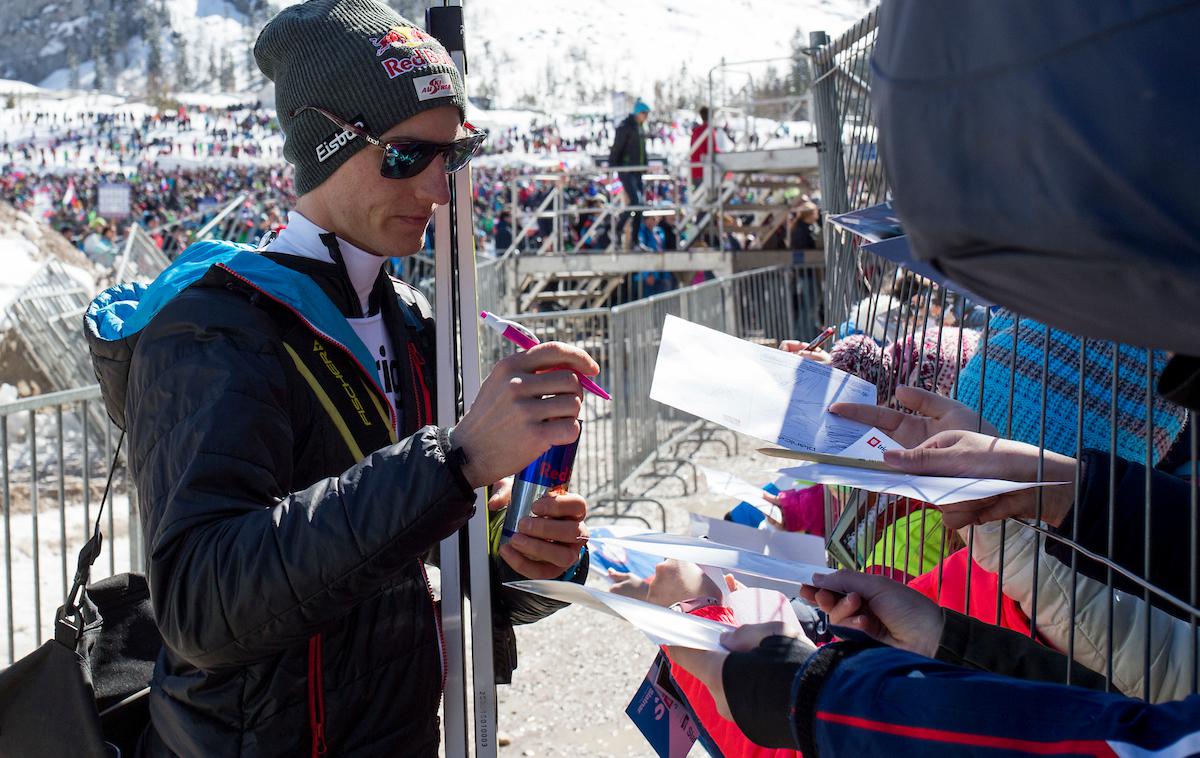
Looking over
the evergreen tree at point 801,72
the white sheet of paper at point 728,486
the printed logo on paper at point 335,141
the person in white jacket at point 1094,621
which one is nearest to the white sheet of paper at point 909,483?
the person in white jacket at point 1094,621

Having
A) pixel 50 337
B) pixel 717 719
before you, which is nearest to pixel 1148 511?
pixel 717 719

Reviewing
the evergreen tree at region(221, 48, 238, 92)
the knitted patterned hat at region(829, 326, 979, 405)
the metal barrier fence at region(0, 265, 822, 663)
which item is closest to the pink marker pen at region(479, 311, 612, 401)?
the knitted patterned hat at region(829, 326, 979, 405)

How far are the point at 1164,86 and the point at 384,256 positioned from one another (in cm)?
149

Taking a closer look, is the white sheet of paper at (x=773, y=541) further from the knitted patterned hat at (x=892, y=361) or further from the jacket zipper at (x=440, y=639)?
the knitted patterned hat at (x=892, y=361)

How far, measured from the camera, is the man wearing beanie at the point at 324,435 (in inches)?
53.4

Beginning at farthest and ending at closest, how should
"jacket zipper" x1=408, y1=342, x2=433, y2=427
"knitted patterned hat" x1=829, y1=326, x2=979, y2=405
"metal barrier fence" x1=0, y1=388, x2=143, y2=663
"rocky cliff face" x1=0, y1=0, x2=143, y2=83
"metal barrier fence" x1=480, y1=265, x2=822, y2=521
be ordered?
1. "rocky cliff face" x1=0, y1=0, x2=143, y2=83
2. "metal barrier fence" x1=480, y1=265, x2=822, y2=521
3. "metal barrier fence" x1=0, y1=388, x2=143, y2=663
4. "knitted patterned hat" x1=829, y1=326, x2=979, y2=405
5. "jacket zipper" x1=408, y1=342, x2=433, y2=427

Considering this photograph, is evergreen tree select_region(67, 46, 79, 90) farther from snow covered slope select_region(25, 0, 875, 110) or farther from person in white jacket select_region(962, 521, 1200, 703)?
person in white jacket select_region(962, 521, 1200, 703)

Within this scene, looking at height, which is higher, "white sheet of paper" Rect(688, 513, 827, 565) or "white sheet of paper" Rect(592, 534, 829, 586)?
"white sheet of paper" Rect(592, 534, 829, 586)

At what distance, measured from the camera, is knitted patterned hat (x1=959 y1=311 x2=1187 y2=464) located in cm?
172

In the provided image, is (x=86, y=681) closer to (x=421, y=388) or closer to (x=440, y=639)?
(x=440, y=639)

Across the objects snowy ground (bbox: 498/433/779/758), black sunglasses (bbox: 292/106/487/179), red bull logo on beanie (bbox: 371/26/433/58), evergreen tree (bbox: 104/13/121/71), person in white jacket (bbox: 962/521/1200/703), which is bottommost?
snowy ground (bbox: 498/433/779/758)

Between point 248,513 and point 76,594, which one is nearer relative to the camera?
point 248,513

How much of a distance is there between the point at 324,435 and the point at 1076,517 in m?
1.09

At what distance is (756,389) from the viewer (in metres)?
1.52
